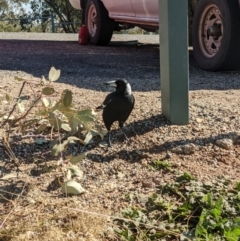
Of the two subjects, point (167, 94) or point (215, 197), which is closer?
point (215, 197)

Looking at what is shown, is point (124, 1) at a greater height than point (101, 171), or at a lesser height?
greater

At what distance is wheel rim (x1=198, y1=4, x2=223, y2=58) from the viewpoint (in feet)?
19.9

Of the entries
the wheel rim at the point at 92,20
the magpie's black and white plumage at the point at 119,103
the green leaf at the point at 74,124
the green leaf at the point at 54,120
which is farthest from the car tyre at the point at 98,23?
the green leaf at the point at 74,124

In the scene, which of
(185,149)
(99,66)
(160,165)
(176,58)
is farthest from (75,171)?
(99,66)

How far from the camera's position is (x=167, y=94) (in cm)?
355

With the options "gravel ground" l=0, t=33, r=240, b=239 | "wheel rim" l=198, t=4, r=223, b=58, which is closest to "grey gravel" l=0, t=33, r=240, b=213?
"gravel ground" l=0, t=33, r=240, b=239

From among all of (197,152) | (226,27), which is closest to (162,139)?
(197,152)

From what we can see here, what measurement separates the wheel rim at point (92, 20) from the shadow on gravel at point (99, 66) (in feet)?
1.65

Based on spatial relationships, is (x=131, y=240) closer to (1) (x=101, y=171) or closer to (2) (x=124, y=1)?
(1) (x=101, y=171)

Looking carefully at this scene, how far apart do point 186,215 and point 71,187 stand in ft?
1.89

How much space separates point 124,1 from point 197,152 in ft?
19.3

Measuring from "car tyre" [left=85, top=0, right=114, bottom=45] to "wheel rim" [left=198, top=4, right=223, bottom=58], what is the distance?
3.84 m

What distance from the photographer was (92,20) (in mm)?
10500

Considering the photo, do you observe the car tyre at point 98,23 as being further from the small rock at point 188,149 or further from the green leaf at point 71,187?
the green leaf at point 71,187
